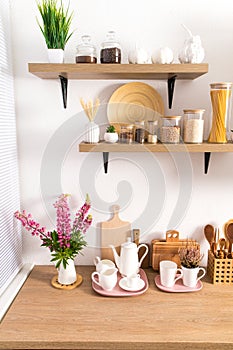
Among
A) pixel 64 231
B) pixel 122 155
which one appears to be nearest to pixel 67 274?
pixel 64 231

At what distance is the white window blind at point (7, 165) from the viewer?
1.24 meters

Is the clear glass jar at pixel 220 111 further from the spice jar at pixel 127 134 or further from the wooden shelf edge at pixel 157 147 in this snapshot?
the spice jar at pixel 127 134

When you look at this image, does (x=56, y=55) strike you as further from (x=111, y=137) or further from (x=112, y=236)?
(x=112, y=236)

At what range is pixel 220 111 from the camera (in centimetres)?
122

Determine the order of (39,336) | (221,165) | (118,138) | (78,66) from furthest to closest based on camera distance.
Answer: (221,165)
(118,138)
(78,66)
(39,336)

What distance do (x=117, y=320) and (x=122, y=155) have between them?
0.68 meters

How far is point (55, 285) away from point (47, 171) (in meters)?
0.50

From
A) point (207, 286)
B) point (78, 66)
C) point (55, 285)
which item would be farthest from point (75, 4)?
point (207, 286)

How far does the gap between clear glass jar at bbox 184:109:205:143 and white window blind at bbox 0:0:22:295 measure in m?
0.73

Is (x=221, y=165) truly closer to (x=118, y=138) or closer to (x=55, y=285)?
(x=118, y=138)

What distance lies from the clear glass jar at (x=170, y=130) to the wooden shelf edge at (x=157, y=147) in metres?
0.03

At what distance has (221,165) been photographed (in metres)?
1.43

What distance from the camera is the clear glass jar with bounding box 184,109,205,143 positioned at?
1.22m

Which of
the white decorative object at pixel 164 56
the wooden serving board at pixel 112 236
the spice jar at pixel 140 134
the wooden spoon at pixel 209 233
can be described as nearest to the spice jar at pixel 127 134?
the spice jar at pixel 140 134
